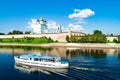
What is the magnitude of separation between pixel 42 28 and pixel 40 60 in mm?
78176

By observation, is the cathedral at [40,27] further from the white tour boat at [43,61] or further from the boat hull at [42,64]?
the white tour boat at [43,61]

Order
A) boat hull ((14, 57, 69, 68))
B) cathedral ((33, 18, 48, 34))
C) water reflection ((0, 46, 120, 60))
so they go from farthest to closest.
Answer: cathedral ((33, 18, 48, 34)) → water reflection ((0, 46, 120, 60)) → boat hull ((14, 57, 69, 68))

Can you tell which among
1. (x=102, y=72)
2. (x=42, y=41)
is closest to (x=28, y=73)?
(x=102, y=72)

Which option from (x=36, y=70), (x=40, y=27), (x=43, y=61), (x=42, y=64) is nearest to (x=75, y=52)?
(x=43, y=61)

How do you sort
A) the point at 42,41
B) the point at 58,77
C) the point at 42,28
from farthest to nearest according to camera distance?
1. the point at 42,28
2. the point at 42,41
3. the point at 58,77

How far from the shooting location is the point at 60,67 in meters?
28.2

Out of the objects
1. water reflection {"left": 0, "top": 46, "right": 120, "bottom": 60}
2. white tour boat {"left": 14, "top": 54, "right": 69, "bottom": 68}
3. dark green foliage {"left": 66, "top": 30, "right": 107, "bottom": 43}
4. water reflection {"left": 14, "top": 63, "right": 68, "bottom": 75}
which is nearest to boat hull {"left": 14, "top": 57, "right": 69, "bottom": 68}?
white tour boat {"left": 14, "top": 54, "right": 69, "bottom": 68}

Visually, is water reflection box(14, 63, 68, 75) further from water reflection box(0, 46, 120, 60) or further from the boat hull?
water reflection box(0, 46, 120, 60)

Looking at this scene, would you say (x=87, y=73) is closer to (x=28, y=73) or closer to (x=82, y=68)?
(x=82, y=68)

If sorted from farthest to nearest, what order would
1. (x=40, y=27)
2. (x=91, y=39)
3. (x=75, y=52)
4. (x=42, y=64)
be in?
(x=40, y=27), (x=91, y=39), (x=75, y=52), (x=42, y=64)

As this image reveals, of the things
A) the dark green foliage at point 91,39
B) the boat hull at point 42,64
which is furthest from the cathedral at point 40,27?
the boat hull at point 42,64

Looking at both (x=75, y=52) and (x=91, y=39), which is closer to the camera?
(x=75, y=52)

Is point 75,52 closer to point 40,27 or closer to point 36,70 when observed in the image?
point 36,70

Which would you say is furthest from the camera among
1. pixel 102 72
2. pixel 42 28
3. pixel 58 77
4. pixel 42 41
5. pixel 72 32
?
pixel 42 28
